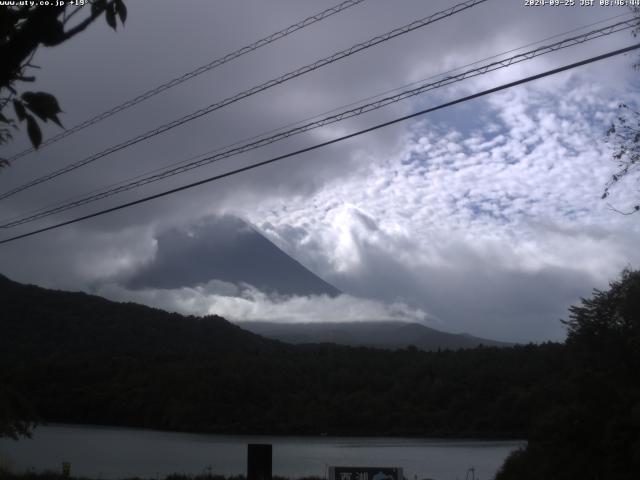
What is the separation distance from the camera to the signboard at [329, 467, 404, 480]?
1386 cm

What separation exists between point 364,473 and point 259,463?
477 cm

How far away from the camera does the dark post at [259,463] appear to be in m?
17.8

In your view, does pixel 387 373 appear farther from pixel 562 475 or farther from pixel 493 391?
pixel 562 475

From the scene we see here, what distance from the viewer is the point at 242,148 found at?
14.2 m

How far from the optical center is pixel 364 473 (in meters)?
13.9

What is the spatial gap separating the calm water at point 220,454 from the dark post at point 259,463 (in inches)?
281

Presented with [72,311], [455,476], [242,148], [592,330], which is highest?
[72,311]

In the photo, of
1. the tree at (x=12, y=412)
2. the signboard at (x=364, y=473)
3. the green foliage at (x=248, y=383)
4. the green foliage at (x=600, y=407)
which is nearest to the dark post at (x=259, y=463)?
the signboard at (x=364, y=473)

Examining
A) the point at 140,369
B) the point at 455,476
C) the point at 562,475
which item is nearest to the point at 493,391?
the point at 455,476

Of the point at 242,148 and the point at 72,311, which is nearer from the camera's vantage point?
the point at 242,148

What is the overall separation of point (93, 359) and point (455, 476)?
3618 cm

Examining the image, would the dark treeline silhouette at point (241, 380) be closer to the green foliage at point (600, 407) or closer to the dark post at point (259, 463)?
the green foliage at point (600, 407)

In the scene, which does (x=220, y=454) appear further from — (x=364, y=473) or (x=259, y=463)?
(x=364, y=473)

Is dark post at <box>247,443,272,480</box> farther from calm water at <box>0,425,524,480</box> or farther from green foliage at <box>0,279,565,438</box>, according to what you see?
green foliage at <box>0,279,565,438</box>
